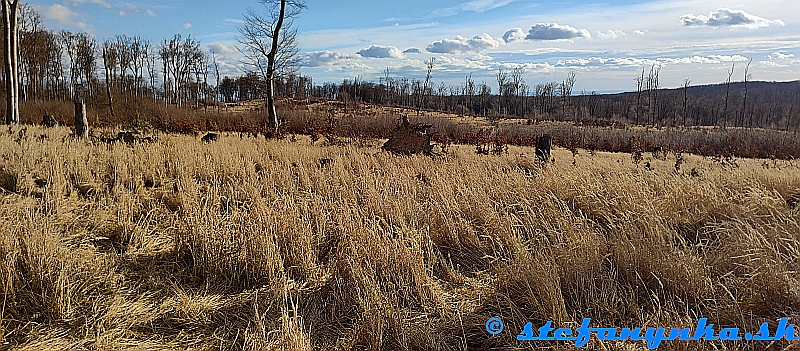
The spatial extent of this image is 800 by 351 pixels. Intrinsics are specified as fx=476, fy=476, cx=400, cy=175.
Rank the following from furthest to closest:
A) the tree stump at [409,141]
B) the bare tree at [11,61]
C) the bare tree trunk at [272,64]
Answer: the bare tree trunk at [272,64] < the bare tree at [11,61] < the tree stump at [409,141]

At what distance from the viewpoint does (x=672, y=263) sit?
10.8 feet

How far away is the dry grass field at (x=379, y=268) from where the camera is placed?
286 cm

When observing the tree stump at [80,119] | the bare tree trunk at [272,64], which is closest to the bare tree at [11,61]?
the tree stump at [80,119]

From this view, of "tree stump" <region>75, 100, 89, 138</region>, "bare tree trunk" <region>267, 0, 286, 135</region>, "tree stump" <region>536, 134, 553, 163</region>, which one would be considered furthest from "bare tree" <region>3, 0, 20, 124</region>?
"tree stump" <region>536, 134, 553, 163</region>

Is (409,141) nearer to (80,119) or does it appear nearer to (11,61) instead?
(80,119)

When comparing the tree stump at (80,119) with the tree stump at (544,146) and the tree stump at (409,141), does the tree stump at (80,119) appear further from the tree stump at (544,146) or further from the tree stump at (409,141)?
the tree stump at (544,146)

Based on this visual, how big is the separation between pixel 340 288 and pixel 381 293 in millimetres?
366

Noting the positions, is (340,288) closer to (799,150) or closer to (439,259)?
(439,259)

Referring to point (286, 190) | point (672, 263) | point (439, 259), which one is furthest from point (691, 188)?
point (286, 190)

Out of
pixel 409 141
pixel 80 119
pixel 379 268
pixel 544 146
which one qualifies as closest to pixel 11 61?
pixel 80 119

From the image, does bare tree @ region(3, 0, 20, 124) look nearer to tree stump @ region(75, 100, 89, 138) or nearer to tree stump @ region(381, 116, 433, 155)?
tree stump @ region(75, 100, 89, 138)

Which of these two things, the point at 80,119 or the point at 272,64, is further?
the point at 272,64

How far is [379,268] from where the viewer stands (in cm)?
361

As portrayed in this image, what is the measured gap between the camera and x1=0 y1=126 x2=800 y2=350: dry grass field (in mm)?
2859
